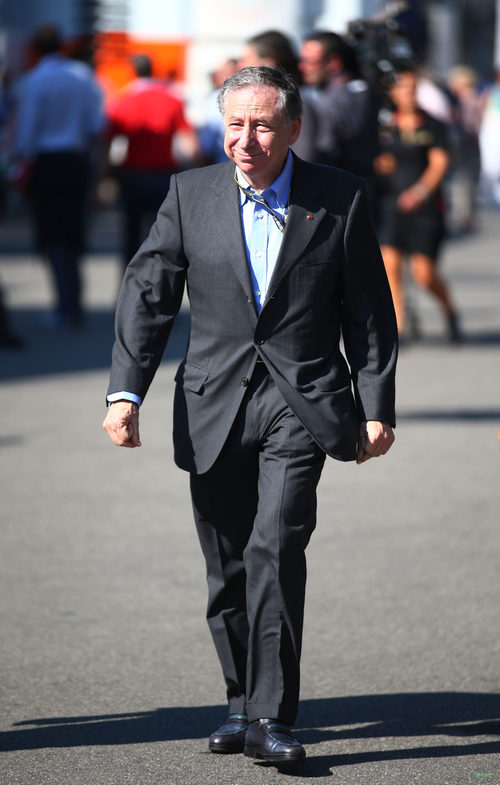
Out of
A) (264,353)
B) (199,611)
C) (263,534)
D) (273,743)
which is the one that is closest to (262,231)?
(264,353)

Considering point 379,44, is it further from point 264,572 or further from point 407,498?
point 264,572

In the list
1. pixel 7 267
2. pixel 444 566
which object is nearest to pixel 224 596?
pixel 444 566

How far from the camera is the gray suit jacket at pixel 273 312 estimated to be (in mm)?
4062

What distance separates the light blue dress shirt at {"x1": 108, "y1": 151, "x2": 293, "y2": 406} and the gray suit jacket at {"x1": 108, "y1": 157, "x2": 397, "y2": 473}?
0.04 meters

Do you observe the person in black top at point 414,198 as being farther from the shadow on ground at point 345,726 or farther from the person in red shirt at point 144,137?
the shadow on ground at point 345,726

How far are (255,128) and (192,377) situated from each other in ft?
2.36

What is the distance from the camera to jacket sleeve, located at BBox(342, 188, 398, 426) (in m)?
4.11

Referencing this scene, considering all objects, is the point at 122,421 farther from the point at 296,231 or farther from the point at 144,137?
the point at 144,137

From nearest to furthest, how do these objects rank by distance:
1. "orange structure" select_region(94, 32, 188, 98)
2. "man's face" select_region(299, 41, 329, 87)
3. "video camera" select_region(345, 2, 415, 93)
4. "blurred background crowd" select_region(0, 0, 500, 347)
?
"man's face" select_region(299, 41, 329, 87)
"blurred background crowd" select_region(0, 0, 500, 347)
"video camera" select_region(345, 2, 415, 93)
"orange structure" select_region(94, 32, 188, 98)

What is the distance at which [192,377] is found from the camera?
4.18 meters

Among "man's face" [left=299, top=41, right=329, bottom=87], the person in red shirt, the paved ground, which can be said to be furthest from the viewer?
the person in red shirt

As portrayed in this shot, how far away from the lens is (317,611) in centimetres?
557

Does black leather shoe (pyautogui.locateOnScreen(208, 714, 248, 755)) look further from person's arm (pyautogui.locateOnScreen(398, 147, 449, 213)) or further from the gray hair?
person's arm (pyautogui.locateOnScreen(398, 147, 449, 213))

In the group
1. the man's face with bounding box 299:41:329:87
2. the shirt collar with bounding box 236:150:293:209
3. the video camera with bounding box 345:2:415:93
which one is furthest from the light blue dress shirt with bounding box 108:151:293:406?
the video camera with bounding box 345:2:415:93
